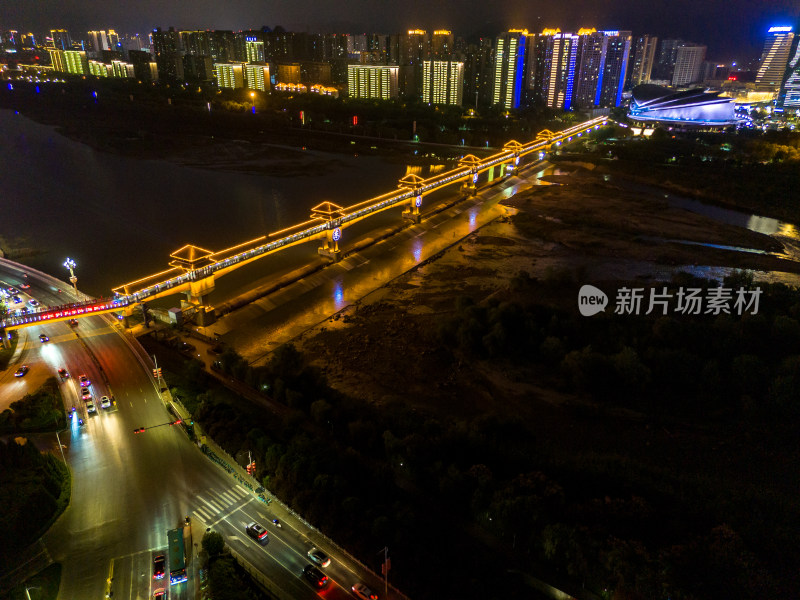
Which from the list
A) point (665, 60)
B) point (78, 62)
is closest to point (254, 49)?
point (78, 62)

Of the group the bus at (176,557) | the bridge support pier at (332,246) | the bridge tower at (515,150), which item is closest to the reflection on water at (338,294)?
A: the bridge support pier at (332,246)

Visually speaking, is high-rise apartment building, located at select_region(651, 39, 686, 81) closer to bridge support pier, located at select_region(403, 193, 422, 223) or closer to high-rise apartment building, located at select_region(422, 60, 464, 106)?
high-rise apartment building, located at select_region(422, 60, 464, 106)

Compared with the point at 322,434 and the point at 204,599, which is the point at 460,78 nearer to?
the point at 322,434

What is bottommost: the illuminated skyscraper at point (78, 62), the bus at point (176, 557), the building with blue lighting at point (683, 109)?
the bus at point (176, 557)

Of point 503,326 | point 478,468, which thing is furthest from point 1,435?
point 503,326

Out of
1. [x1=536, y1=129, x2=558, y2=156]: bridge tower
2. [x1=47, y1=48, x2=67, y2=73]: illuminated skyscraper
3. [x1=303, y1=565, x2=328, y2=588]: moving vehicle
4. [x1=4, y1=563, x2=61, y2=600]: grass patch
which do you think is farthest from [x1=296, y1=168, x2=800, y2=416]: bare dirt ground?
[x1=47, y1=48, x2=67, y2=73]: illuminated skyscraper

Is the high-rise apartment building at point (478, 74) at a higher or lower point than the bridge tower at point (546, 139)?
higher

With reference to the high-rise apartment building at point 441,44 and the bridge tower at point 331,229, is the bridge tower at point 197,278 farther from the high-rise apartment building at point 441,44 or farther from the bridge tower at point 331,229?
the high-rise apartment building at point 441,44

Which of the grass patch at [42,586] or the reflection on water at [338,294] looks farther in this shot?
the reflection on water at [338,294]

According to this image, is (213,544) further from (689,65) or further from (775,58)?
(689,65)
